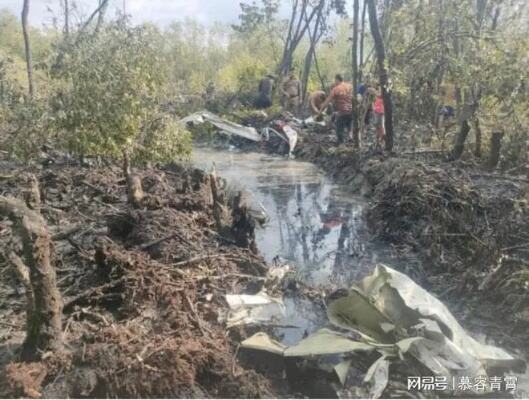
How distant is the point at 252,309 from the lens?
4812mm

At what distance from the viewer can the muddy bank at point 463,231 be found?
5359 mm

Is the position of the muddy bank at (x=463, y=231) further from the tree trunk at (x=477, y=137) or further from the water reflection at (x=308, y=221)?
the tree trunk at (x=477, y=137)

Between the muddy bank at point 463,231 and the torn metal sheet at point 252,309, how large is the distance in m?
1.81

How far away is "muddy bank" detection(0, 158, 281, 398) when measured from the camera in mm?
3641

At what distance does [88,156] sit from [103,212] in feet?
8.20

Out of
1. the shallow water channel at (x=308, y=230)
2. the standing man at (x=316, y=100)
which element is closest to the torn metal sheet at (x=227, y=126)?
the standing man at (x=316, y=100)

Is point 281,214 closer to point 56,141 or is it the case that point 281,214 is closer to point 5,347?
point 56,141

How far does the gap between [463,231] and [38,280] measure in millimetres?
4875

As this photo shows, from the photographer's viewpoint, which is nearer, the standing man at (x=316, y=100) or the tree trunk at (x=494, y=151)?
the tree trunk at (x=494, y=151)

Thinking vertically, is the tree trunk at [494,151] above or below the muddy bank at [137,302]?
above

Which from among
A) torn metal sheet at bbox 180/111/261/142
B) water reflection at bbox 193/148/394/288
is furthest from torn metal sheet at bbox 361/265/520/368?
torn metal sheet at bbox 180/111/261/142

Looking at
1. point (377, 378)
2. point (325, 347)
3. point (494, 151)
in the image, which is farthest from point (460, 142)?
point (377, 378)

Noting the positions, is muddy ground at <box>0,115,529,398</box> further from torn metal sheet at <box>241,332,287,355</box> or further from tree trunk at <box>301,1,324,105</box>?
tree trunk at <box>301,1,324,105</box>

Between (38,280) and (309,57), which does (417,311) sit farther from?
(309,57)
